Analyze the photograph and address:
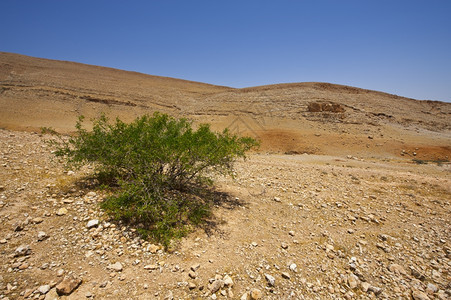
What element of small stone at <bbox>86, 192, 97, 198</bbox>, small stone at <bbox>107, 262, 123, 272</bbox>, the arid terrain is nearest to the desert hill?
the arid terrain

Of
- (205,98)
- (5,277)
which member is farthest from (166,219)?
(205,98)

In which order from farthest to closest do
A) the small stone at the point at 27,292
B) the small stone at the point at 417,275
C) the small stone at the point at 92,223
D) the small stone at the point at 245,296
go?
the small stone at the point at 417,275
the small stone at the point at 92,223
the small stone at the point at 245,296
the small stone at the point at 27,292

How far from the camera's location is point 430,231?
5199 mm

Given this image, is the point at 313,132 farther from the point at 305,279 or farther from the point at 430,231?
the point at 305,279

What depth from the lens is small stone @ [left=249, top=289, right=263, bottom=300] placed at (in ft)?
10.1

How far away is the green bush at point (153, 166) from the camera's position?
3980mm

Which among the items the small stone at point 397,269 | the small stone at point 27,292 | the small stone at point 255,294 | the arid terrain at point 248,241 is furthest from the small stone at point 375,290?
the small stone at point 27,292

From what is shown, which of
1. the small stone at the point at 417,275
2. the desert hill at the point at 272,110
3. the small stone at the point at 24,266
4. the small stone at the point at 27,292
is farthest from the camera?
the desert hill at the point at 272,110

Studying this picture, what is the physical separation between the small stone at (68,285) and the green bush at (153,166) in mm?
1102

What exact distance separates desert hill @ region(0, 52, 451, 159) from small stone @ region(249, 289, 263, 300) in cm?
1469

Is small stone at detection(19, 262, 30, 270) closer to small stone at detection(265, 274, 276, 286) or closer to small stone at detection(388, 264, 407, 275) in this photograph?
small stone at detection(265, 274, 276, 286)

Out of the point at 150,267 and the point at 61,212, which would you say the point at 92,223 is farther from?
the point at 150,267

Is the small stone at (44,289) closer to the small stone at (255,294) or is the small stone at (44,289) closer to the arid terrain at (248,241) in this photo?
the arid terrain at (248,241)

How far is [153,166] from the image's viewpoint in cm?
451
